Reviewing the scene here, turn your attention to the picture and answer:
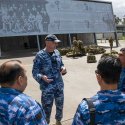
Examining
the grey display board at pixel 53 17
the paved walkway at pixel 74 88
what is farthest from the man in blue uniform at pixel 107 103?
the grey display board at pixel 53 17

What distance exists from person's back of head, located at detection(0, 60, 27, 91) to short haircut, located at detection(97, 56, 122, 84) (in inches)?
27.7

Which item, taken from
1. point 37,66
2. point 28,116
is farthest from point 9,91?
point 37,66

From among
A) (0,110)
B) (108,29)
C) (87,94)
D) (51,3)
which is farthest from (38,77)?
(108,29)

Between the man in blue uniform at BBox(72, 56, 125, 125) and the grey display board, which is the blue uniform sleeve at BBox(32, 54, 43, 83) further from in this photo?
the grey display board

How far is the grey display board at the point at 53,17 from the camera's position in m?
28.8

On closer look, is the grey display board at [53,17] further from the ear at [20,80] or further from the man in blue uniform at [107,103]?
the man in blue uniform at [107,103]

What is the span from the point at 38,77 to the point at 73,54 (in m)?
17.7

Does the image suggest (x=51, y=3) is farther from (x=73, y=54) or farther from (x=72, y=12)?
(x=73, y=54)

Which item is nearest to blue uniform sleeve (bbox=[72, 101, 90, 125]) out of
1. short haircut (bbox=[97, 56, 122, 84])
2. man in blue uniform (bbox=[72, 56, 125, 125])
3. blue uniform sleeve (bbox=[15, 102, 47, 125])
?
man in blue uniform (bbox=[72, 56, 125, 125])

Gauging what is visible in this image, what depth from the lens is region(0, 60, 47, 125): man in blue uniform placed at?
291cm

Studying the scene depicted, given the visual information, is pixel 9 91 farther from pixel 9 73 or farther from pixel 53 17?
pixel 53 17

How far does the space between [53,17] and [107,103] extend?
97.2 feet

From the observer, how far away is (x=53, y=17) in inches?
1259

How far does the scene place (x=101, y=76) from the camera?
279 cm
